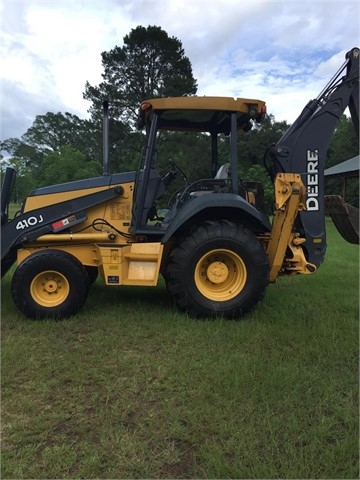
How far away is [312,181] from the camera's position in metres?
5.29

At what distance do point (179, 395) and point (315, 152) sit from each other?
3.53 m

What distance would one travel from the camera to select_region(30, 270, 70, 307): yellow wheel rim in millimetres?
4816

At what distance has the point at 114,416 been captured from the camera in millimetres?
2846

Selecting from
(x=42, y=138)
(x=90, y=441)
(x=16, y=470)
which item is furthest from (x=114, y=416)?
(x=42, y=138)

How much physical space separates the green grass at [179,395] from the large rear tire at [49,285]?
0.17 meters

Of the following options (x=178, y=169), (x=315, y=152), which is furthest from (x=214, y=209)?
(x=315, y=152)

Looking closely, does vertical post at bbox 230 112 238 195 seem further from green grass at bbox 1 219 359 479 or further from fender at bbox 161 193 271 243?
green grass at bbox 1 219 359 479

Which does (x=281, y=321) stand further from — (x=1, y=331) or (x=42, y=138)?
(x=42, y=138)

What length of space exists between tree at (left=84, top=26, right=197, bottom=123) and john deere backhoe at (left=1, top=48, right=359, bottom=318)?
22674 millimetres

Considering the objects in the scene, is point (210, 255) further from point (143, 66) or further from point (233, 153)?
point (143, 66)

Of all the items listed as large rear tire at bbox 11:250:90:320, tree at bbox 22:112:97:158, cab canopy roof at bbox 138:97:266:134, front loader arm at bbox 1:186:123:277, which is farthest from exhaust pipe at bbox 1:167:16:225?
tree at bbox 22:112:97:158

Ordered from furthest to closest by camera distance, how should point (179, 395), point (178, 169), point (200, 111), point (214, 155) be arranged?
point (214, 155) < point (178, 169) < point (200, 111) < point (179, 395)

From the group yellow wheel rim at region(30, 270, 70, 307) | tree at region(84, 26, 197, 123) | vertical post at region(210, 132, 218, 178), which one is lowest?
yellow wheel rim at region(30, 270, 70, 307)

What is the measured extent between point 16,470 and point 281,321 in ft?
10.3
